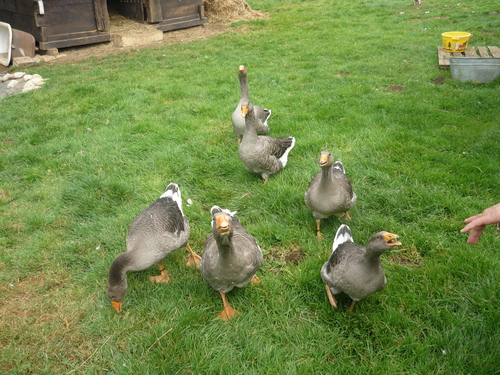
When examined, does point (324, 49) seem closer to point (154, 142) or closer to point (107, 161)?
point (154, 142)

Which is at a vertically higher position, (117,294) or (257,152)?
(257,152)

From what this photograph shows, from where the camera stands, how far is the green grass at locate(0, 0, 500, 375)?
3006 mm

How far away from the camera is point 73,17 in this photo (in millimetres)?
11547

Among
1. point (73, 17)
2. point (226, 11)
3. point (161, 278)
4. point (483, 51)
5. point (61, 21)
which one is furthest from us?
point (226, 11)

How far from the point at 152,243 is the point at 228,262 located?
0.91 metres

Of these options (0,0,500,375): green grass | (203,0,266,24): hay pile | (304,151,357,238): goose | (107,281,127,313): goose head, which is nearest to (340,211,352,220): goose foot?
(0,0,500,375): green grass

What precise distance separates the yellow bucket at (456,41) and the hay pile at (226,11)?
8452 millimetres

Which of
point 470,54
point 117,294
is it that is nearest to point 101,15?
point 470,54

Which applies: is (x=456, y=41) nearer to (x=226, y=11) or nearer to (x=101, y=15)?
(x=226, y=11)

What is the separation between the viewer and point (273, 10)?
53.6 feet

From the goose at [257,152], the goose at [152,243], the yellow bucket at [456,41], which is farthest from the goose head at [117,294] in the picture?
the yellow bucket at [456,41]

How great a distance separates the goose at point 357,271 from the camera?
112 inches

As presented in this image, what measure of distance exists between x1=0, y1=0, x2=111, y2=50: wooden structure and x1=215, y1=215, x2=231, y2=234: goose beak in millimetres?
11323

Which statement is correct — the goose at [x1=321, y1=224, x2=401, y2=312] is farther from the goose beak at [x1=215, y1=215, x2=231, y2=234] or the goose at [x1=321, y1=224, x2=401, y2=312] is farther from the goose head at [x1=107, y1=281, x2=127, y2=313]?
the goose head at [x1=107, y1=281, x2=127, y2=313]
